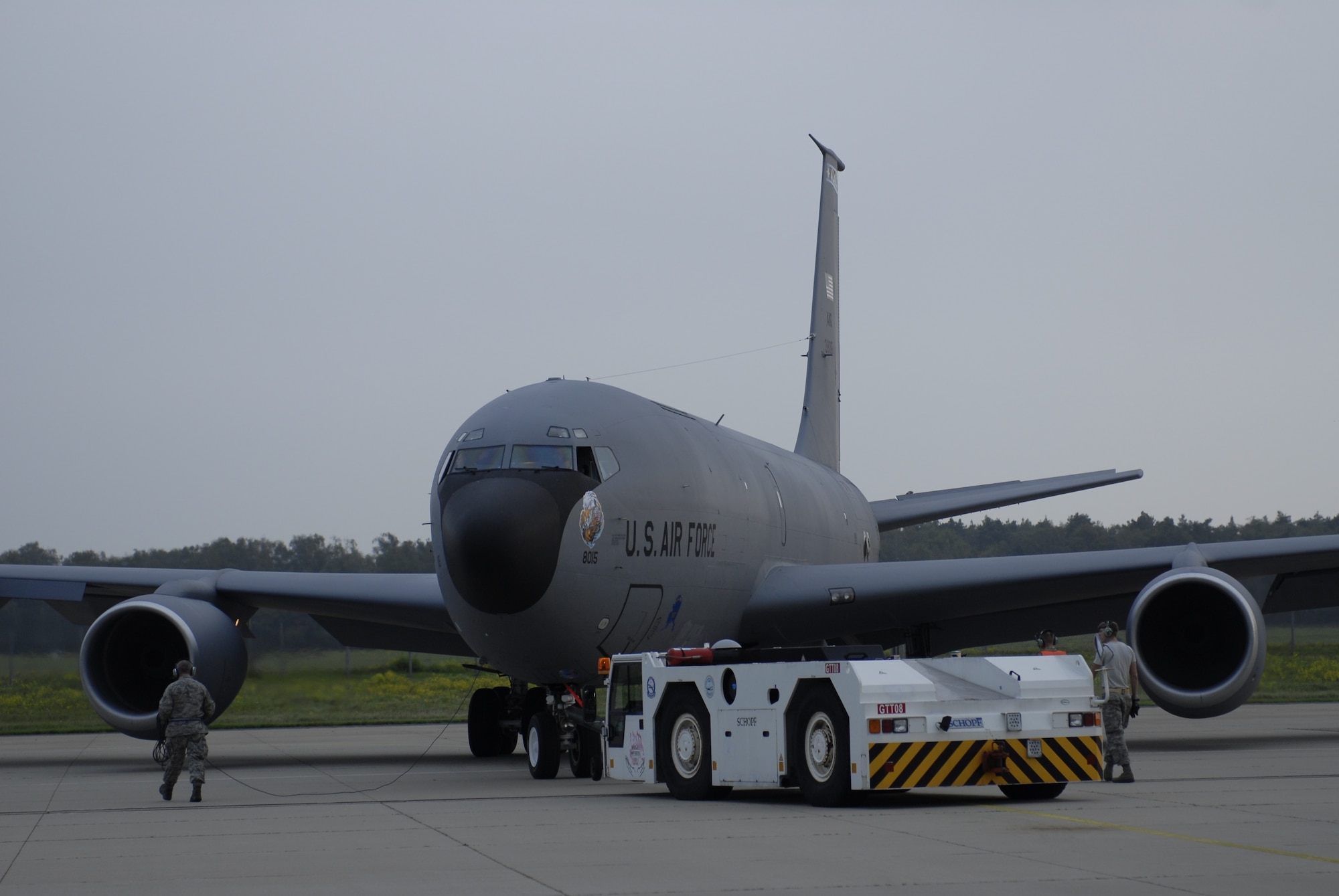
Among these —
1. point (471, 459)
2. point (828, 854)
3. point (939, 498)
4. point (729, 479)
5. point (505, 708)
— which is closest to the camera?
point (828, 854)

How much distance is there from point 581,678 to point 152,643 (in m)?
6.27

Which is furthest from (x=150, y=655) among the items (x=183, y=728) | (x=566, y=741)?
(x=566, y=741)

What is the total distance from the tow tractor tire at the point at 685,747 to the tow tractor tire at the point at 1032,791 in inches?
94.0

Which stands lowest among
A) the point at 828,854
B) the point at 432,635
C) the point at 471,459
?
the point at 828,854

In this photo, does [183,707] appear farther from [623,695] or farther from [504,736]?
[504,736]

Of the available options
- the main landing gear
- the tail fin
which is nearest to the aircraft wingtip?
the tail fin

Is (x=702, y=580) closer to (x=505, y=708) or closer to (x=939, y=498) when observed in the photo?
(x=505, y=708)

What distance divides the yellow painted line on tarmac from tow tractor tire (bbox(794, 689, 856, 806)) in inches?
45.5

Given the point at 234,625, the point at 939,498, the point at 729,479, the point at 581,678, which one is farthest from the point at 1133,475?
the point at 234,625

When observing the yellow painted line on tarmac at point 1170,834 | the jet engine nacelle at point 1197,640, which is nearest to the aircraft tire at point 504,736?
the jet engine nacelle at point 1197,640

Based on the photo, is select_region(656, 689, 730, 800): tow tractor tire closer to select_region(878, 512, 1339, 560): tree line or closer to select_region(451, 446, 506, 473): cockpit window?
select_region(451, 446, 506, 473): cockpit window

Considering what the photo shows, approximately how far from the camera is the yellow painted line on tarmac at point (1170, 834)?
8141mm

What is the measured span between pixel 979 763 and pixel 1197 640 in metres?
7.00

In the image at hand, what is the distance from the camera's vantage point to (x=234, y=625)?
18719 millimetres
